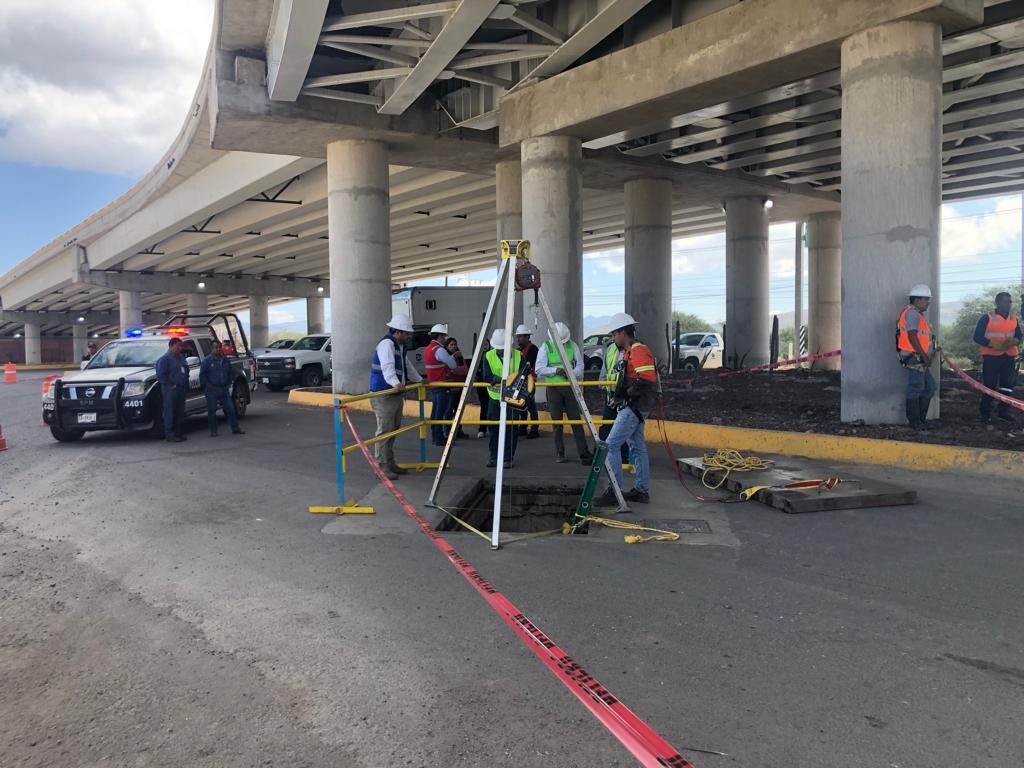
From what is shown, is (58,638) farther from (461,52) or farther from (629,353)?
(461,52)

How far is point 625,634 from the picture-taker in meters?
4.18

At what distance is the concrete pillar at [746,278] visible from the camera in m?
23.6

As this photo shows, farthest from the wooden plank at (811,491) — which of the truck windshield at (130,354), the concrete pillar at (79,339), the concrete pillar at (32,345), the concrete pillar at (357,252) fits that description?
the concrete pillar at (79,339)

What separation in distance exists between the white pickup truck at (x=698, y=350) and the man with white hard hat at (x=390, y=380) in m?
20.1

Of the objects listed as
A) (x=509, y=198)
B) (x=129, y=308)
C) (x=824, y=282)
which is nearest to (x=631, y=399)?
(x=509, y=198)

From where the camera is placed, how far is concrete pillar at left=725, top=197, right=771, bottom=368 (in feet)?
77.4

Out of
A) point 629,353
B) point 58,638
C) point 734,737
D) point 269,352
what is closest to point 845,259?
point 629,353

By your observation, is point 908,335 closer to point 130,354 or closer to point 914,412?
point 914,412

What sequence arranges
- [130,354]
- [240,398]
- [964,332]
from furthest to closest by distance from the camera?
[964,332] < [240,398] < [130,354]

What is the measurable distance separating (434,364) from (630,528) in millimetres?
4910

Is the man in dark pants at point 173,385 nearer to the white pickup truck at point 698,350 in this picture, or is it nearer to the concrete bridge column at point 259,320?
the white pickup truck at point 698,350

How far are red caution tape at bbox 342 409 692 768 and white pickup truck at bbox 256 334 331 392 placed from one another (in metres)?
19.0

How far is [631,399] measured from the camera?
7105 mm

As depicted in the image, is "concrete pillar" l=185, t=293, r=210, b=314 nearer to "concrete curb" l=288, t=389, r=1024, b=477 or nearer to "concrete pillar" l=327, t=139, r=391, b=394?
"concrete pillar" l=327, t=139, r=391, b=394
